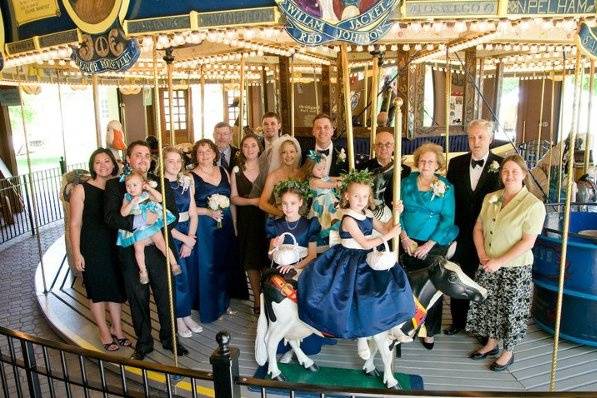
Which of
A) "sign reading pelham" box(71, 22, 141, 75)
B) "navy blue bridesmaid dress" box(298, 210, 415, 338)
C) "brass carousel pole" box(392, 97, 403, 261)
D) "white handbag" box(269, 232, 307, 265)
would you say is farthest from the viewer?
"white handbag" box(269, 232, 307, 265)

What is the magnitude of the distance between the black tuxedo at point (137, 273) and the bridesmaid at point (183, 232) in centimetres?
13

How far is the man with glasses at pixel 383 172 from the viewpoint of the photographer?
383 centimetres

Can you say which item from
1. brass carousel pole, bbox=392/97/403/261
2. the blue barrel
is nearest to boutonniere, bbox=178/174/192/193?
brass carousel pole, bbox=392/97/403/261

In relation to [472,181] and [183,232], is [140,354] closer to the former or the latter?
[183,232]

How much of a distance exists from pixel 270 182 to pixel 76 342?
2257mm

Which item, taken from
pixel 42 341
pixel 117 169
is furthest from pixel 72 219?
pixel 42 341

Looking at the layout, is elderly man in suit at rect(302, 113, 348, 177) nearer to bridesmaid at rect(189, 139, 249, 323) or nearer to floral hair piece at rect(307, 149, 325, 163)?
floral hair piece at rect(307, 149, 325, 163)

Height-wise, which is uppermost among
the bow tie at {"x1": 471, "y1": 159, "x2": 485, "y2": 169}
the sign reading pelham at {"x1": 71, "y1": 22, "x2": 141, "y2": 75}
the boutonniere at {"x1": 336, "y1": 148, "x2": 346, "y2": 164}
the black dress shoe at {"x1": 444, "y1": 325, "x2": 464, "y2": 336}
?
the sign reading pelham at {"x1": 71, "y1": 22, "x2": 141, "y2": 75}

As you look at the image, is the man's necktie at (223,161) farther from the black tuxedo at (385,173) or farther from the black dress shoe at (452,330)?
the black dress shoe at (452,330)

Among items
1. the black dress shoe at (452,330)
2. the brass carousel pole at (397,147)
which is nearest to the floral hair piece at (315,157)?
the brass carousel pole at (397,147)

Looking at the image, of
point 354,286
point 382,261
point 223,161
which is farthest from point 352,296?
point 223,161

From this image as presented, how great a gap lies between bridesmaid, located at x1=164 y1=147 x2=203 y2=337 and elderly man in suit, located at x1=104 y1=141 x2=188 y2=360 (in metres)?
0.15

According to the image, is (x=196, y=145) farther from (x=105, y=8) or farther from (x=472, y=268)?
(x=472, y=268)

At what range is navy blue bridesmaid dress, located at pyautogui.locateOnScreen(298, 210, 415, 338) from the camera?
10.3 ft
